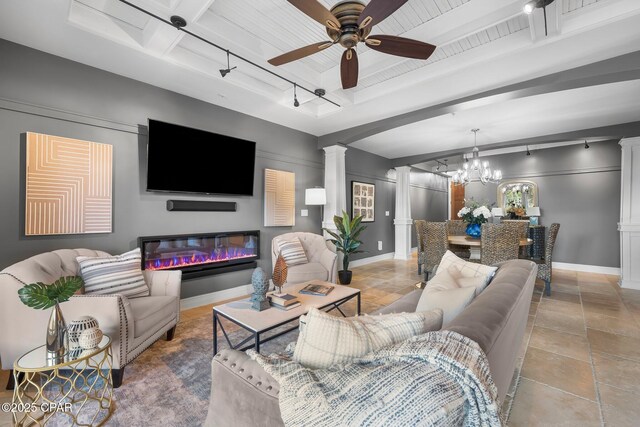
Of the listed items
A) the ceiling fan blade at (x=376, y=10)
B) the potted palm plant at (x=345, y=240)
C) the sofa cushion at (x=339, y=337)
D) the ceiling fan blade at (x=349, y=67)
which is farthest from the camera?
the potted palm plant at (x=345, y=240)

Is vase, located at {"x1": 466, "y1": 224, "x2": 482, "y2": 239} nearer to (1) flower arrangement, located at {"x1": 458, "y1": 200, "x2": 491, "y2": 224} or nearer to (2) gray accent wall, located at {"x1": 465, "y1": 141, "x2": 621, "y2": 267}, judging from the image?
(1) flower arrangement, located at {"x1": 458, "y1": 200, "x2": 491, "y2": 224}

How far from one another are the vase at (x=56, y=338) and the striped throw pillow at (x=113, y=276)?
681mm

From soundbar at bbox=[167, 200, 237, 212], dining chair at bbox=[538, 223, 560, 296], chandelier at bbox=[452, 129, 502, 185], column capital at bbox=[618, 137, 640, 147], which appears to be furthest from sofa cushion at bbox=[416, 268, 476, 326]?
column capital at bbox=[618, 137, 640, 147]

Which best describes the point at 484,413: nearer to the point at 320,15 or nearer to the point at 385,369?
the point at 385,369

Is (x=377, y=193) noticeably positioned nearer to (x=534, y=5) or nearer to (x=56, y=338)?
(x=534, y=5)

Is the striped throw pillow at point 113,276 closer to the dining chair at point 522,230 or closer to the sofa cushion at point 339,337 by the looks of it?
the sofa cushion at point 339,337

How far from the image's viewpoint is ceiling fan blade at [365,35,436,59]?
6.11ft

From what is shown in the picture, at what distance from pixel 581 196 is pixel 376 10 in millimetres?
6216

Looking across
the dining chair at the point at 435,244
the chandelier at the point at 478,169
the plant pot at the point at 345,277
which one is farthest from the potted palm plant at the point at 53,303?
the chandelier at the point at 478,169

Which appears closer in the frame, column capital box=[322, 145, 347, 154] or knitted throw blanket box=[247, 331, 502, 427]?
knitted throw blanket box=[247, 331, 502, 427]

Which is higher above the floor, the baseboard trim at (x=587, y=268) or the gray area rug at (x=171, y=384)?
the baseboard trim at (x=587, y=268)

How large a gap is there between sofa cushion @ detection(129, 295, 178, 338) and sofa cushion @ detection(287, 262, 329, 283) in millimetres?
1383

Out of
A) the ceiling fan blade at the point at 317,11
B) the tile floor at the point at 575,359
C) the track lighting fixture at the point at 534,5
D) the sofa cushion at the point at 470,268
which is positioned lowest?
the tile floor at the point at 575,359

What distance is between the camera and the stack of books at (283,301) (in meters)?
2.10
